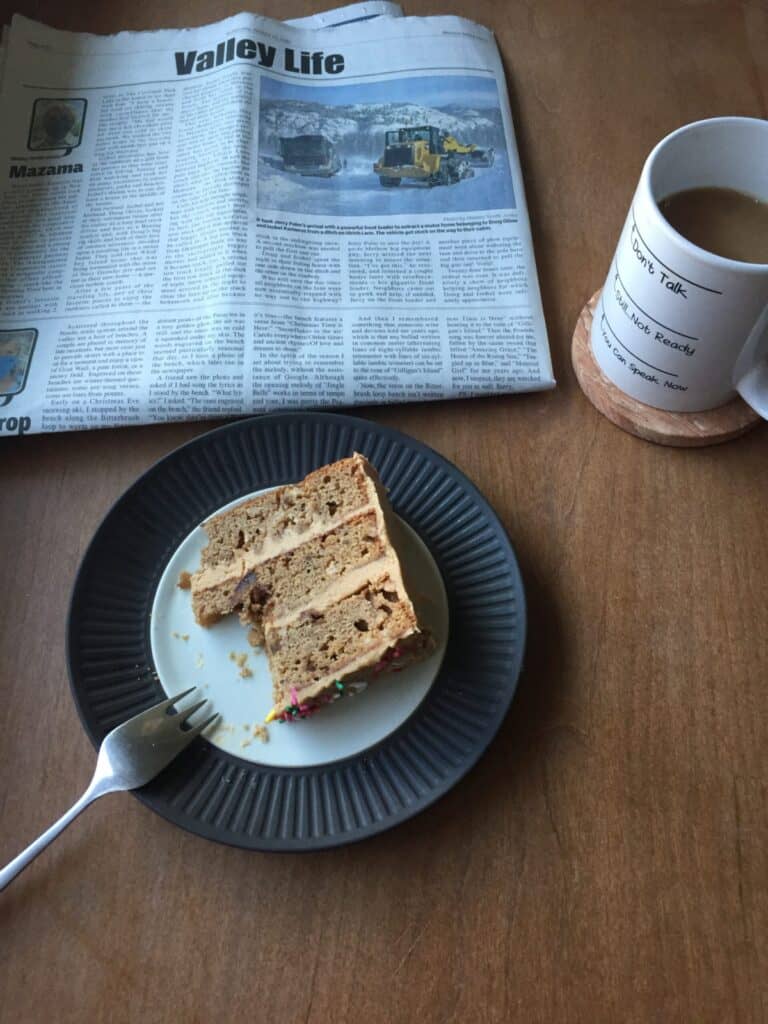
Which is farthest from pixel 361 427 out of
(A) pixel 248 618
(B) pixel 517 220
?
(B) pixel 517 220

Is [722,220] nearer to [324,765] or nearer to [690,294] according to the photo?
[690,294]

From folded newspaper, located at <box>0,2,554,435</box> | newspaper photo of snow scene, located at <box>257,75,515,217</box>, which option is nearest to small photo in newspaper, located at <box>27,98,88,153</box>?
folded newspaper, located at <box>0,2,554,435</box>

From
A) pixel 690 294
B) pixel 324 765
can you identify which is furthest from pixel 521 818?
pixel 690 294

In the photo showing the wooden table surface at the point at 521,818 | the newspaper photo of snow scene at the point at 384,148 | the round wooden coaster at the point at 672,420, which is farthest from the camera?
the newspaper photo of snow scene at the point at 384,148

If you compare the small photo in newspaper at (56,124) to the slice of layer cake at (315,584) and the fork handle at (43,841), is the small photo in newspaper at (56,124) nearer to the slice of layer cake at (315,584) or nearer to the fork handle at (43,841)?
the slice of layer cake at (315,584)

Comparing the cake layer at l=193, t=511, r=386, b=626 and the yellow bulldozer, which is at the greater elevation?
the yellow bulldozer

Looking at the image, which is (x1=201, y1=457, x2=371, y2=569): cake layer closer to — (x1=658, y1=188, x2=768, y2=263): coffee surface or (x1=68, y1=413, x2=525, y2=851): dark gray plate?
(x1=68, y1=413, x2=525, y2=851): dark gray plate

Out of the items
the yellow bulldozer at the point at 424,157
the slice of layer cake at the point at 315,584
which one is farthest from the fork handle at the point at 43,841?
the yellow bulldozer at the point at 424,157
